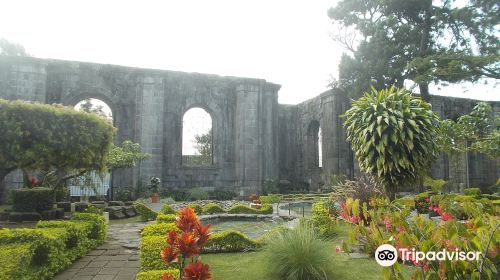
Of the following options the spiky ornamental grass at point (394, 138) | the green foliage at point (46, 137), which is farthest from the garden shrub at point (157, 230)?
the spiky ornamental grass at point (394, 138)

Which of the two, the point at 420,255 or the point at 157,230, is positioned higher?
the point at 420,255

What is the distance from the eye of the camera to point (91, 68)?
1788cm

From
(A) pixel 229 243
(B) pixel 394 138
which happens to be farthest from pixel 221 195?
(B) pixel 394 138

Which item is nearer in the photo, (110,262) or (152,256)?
(152,256)

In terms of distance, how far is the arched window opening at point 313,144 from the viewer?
873 inches

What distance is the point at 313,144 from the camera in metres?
22.5

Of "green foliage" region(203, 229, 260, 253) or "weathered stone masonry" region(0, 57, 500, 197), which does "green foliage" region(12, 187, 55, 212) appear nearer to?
"green foliage" region(203, 229, 260, 253)

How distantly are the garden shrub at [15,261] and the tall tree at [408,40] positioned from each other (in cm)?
1686

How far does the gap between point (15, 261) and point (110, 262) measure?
6.47ft

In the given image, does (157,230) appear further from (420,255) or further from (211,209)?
(211,209)

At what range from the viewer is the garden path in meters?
5.57

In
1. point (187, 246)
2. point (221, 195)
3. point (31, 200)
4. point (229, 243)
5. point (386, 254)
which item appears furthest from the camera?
point (221, 195)

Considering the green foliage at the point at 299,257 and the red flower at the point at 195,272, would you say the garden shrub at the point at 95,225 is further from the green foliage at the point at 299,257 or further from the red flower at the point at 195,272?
the red flower at the point at 195,272

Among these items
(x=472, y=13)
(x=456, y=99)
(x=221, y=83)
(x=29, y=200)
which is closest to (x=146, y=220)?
(x=29, y=200)
